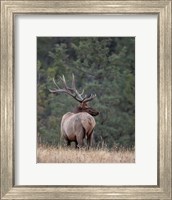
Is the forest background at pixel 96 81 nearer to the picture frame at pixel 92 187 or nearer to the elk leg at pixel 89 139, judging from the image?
the elk leg at pixel 89 139

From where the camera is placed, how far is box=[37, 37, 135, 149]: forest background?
519 centimetres

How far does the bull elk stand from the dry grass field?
0.05 meters

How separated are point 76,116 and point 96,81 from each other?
248 millimetres

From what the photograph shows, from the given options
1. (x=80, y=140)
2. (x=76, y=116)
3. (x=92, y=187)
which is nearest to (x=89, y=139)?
(x=80, y=140)

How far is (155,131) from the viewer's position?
5148 mm

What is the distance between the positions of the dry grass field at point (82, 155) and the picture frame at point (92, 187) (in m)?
0.15

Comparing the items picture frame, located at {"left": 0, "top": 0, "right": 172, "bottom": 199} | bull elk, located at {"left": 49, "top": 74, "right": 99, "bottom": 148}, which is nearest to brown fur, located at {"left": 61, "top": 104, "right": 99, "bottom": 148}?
bull elk, located at {"left": 49, "top": 74, "right": 99, "bottom": 148}

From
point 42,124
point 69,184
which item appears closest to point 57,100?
point 42,124

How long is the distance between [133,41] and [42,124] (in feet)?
2.33

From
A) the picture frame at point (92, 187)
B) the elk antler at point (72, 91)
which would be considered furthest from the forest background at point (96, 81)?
the picture frame at point (92, 187)

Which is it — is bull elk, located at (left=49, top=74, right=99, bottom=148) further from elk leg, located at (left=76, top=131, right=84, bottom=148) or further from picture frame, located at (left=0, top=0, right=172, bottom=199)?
picture frame, located at (left=0, top=0, right=172, bottom=199)

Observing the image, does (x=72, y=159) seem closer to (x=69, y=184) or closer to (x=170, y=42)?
(x=69, y=184)

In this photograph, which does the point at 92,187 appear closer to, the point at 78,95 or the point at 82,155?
the point at 82,155

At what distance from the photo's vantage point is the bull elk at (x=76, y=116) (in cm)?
519
